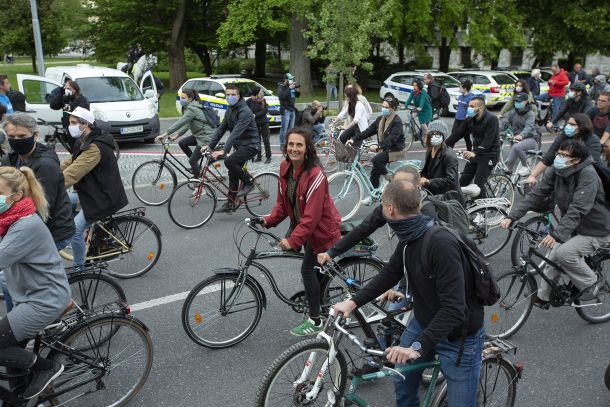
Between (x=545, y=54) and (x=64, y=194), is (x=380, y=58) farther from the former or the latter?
(x=64, y=194)

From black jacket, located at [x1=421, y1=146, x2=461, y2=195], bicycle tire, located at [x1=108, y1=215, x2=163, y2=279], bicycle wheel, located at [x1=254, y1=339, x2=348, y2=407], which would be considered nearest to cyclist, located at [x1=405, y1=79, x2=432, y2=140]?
black jacket, located at [x1=421, y1=146, x2=461, y2=195]

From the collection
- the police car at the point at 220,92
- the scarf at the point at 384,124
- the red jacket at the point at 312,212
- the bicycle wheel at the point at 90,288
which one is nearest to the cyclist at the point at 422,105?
the police car at the point at 220,92

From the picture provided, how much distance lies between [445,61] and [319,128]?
19515 mm

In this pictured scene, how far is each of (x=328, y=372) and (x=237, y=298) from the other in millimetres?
1684

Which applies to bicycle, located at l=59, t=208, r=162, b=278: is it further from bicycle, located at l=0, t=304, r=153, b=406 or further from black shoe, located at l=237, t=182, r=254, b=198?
black shoe, located at l=237, t=182, r=254, b=198

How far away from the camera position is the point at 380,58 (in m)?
35.2

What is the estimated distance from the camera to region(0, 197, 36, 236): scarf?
3.51 m

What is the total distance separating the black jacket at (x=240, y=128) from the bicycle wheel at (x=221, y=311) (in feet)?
11.7

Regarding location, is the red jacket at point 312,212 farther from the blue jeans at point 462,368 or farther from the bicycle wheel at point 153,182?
the bicycle wheel at point 153,182

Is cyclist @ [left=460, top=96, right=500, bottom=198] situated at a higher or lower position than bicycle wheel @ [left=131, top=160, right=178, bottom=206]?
higher

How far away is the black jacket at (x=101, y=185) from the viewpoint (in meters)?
5.56

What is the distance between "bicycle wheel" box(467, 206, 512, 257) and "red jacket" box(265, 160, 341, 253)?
8.27 ft

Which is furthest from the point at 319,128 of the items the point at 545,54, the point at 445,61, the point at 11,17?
the point at 11,17

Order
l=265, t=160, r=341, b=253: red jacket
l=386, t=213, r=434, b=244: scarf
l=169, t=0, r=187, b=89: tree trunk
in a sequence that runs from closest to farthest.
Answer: l=386, t=213, r=434, b=244: scarf
l=265, t=160, r=341, b=253: red jacket
l=169, t=0, r=187, b=89: tree trunk
